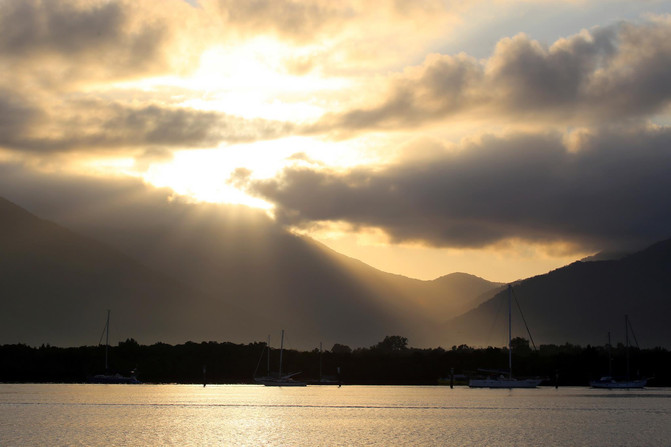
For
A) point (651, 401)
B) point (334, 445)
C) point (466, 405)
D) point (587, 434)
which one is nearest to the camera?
point (334, 445)

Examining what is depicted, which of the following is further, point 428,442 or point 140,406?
point 140,406

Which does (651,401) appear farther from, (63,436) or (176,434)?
(63,436)

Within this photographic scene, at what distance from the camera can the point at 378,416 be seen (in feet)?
385

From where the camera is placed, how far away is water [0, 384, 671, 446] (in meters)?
87.5

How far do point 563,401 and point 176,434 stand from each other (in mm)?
86589

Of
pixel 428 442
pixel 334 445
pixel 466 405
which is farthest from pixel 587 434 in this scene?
pixel 466 405

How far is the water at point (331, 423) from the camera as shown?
287 ft

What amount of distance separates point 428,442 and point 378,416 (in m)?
31.0

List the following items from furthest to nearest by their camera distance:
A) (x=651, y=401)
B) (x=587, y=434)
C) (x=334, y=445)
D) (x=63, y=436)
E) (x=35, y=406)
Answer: (x=651, y=401), (x=35, y=406), (x=587, y=434), (x=63, y=436), (x=334, y=445)

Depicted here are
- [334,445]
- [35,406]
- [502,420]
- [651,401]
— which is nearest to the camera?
[334,445]

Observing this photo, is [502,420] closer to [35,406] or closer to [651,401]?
[651,401]

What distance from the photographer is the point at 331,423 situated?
10675cm

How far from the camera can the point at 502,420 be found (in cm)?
11306

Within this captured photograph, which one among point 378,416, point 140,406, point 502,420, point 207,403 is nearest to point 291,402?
point 207,403
